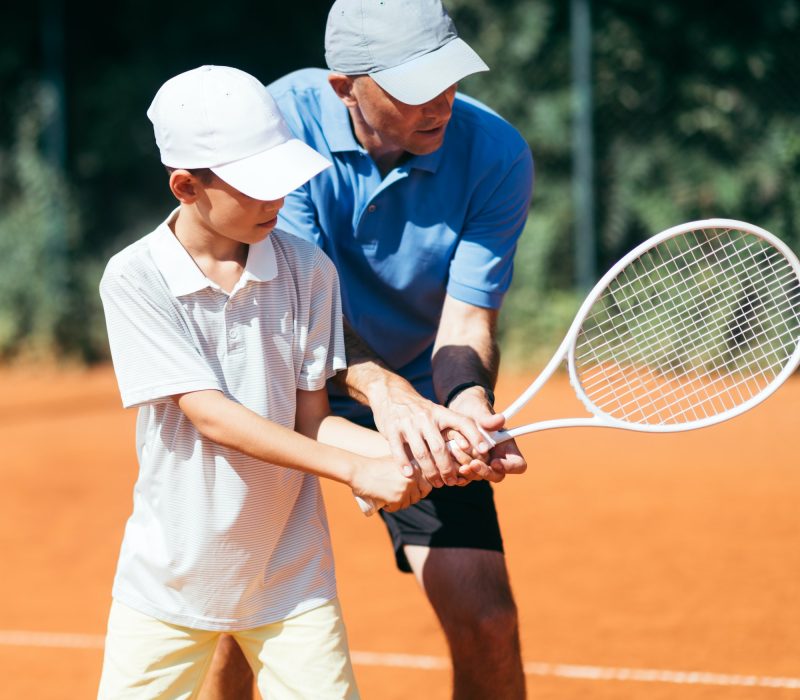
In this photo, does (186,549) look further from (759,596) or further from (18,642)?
(759,596)

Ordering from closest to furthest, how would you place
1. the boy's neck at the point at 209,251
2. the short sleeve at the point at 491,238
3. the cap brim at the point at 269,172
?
the cap brim at the point at 269,172, the boy's neck at the point at 209,251, the short sleeve at the point at 491,238

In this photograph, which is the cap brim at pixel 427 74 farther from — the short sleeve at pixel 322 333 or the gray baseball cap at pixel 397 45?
the short sleeve at pixel 322 333

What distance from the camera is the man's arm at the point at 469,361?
2771mm

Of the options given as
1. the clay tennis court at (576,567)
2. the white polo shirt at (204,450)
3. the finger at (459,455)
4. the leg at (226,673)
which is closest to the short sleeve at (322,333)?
the white polo shirt at (204,450)

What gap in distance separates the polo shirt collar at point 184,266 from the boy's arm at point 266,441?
0.20 meters

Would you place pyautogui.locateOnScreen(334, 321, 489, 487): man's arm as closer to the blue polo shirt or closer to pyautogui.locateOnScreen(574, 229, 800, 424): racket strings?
the blue polo shirt

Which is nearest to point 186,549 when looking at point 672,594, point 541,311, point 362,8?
point 362,8

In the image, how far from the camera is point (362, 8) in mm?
2877

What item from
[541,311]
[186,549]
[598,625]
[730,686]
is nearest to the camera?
[186,549]

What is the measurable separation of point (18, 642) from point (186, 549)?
2.21 metres

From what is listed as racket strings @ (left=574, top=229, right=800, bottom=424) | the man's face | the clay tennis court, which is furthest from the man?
the clay tennis court

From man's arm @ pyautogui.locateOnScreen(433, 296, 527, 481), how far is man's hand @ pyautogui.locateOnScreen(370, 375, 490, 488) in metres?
0.08

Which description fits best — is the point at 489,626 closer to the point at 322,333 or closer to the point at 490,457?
the point at 490,457

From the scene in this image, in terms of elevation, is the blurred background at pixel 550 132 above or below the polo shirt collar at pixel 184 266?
below
